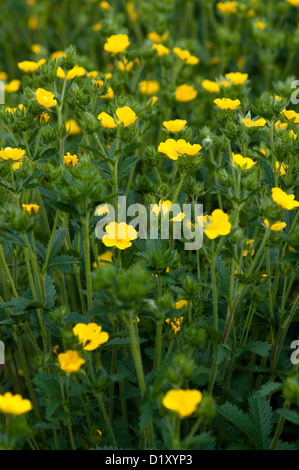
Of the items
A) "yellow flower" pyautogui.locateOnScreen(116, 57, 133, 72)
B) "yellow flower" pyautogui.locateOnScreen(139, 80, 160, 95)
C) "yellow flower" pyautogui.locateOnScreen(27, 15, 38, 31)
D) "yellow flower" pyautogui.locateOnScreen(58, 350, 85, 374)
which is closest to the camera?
"yellow flower" pyautogui.locateOnScreen(58, 350, 85, 374)

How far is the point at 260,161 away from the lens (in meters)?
1.80

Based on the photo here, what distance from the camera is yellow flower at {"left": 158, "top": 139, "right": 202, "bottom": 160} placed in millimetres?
1598

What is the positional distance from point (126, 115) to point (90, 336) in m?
0.71

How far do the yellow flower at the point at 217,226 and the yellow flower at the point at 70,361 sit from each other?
17.7 inches

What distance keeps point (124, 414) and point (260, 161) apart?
986 millimetres

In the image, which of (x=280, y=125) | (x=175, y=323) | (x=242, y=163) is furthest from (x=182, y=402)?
(x=280, y=125)

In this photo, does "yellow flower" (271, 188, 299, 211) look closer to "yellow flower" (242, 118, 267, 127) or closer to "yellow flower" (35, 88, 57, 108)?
"yellow flower" (242, 118, 267, 127)

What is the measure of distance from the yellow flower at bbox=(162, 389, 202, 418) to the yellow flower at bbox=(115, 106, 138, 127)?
88cm

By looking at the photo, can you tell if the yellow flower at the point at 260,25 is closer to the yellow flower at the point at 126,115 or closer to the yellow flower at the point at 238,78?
the yellow flower at the point at 238,78

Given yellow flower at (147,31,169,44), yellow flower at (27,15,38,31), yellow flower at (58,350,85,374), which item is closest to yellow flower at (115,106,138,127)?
yellow flower at (58,350,85,374)

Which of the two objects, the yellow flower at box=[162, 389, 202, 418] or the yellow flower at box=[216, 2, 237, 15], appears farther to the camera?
the yellow flower at box=[216, 2, 237, 15]

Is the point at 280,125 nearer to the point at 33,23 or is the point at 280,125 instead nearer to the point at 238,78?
the point at 238,78
